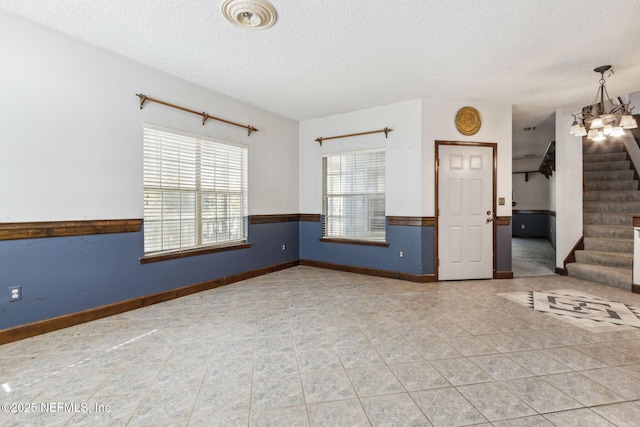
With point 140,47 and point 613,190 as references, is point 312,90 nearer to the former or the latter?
point 140,47

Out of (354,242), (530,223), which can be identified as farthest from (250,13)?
(530,223)

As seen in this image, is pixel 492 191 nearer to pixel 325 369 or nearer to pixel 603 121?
pixel 603 121

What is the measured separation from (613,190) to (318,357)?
21.7 ft

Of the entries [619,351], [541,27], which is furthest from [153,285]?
[541,27]

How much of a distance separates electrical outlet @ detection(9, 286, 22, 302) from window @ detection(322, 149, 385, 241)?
380 cm

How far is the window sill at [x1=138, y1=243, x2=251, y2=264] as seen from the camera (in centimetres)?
327

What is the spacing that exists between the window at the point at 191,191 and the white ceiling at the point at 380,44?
2.68ft

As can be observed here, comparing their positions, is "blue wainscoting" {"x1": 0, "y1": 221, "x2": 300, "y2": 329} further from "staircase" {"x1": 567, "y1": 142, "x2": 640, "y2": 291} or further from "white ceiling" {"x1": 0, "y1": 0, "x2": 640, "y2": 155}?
"staircase" {"x1": 567, "y1": 142, "x2": 640, "y2": 291}

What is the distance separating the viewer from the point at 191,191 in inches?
144

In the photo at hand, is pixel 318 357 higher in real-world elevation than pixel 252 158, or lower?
lower

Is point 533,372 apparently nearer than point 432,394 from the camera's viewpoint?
No

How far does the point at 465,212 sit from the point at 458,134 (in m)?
1.16

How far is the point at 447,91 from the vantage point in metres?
3.91

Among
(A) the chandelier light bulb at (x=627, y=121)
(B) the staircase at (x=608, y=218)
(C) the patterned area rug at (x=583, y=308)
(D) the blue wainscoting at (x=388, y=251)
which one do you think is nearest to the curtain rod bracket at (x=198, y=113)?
(D) the blue wainscoting at (x=388, y=251)
